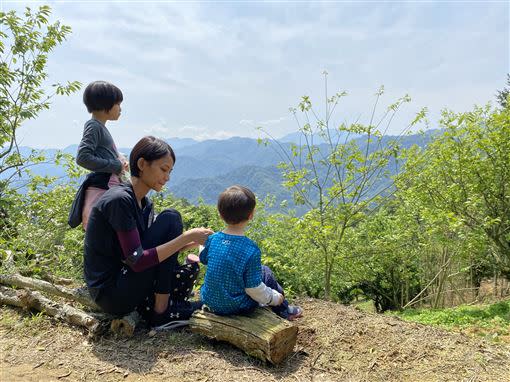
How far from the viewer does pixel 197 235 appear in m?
3.41

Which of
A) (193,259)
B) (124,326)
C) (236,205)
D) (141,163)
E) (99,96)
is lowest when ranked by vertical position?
(124,326)

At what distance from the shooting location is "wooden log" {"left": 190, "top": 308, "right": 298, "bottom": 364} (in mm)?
3125

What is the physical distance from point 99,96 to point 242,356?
2.89m

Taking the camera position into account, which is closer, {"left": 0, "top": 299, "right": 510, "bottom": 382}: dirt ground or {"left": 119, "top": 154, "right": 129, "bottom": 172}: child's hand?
{"left": 0, "top": 299, "right": 510, "bottom": 382}: dirt ground

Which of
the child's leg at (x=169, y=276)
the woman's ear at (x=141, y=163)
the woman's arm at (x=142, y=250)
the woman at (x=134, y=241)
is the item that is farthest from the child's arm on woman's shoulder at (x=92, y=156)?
the woman's arm at (x=142, y=250)

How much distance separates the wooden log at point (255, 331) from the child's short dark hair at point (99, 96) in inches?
91.3

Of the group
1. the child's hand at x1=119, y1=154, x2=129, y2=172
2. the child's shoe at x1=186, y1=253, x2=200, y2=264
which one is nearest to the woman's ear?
the child's hand at x1=119, y1=154, x2=129, y2=172

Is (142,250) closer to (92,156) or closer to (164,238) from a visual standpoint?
(164,238)

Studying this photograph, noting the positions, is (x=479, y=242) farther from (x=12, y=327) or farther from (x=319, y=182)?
(x=12, y=327)

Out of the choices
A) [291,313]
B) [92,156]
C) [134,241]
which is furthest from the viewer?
[291,313]

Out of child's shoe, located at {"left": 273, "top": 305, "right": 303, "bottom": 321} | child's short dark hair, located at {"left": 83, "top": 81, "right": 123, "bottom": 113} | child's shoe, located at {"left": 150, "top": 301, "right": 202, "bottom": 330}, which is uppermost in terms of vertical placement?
child's short dark hair, located at {"left": 83, "top": 81, "right": 123, "bottom": 113}

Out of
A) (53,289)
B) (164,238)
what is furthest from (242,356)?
(53,289)

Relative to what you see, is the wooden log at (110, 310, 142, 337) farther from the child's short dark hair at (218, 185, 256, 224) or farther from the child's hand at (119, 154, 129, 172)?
the child's hand at (119, 154, 129, 172)

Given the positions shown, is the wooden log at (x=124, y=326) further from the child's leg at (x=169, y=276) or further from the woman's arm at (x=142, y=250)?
the woman's arm at (x=142, y=250)
